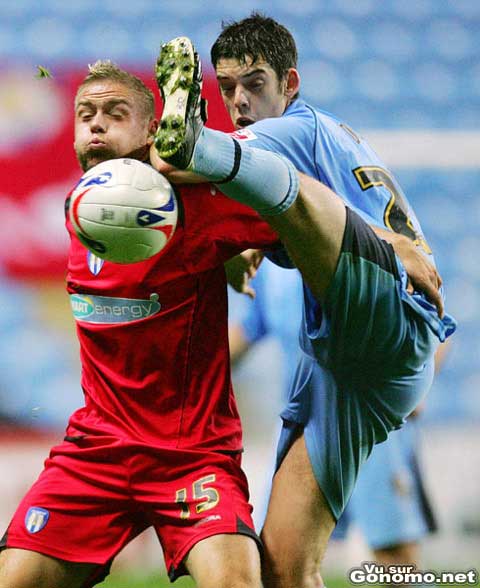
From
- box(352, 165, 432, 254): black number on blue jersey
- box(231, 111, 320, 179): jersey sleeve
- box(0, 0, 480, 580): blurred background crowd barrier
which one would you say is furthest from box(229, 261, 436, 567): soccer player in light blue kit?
box(231, 111, 320, 179): jersey sleeve

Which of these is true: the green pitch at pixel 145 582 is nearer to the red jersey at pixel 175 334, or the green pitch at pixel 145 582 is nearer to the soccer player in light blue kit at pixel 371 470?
the soccer player in light blue kit at pixel 371 470

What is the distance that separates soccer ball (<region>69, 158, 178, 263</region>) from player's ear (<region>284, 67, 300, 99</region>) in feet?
4.01

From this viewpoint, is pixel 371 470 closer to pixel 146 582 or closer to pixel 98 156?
pixel 146 582

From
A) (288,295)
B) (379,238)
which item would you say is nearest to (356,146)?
(379,238)

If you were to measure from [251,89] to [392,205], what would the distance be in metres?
0.69

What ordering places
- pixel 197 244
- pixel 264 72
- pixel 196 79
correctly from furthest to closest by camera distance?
pixel 264 72
pixel 197 244
pixel 196 79

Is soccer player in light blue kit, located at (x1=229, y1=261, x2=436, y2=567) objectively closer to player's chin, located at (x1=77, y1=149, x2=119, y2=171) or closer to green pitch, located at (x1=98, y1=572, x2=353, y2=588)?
green pitch, located at (x1=98, y1=572, x2=353, y2=588)

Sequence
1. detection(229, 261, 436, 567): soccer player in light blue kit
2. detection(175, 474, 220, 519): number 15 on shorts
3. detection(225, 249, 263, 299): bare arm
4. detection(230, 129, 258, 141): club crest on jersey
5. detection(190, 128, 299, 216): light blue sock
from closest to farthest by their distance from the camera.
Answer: detection(190, 128, 299, 216): light blue sock
detection(175, 474, 220, 519): number 15 on shorts
detection(230, 129, 258, 141): club crest on jersey
detection(225, 249, 263, 299): bare arm
detection(229, 261, 436, 567): soccer player in light blue kit

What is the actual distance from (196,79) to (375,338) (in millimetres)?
893

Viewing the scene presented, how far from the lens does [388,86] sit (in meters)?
5.91

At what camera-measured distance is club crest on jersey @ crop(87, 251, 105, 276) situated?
2789mm

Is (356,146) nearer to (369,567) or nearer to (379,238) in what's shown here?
(379,238)

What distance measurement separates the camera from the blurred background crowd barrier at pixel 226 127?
208 inches

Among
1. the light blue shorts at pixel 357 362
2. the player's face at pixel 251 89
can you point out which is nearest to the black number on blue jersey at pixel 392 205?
the light blue shorts at pixel 357 362
